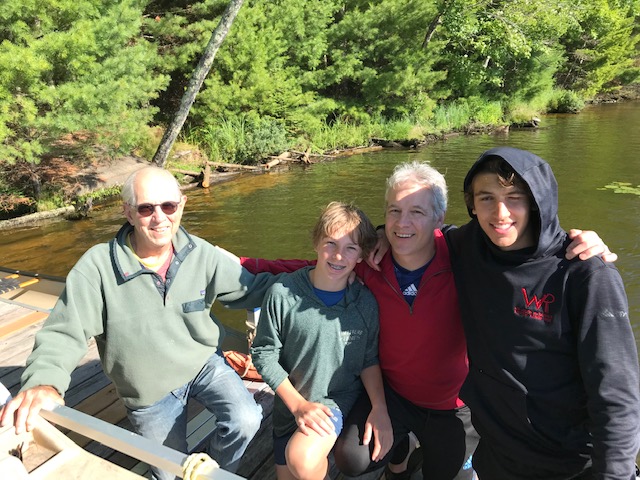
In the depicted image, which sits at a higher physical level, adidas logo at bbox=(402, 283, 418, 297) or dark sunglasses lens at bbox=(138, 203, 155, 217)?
dark sunglasses lens at bbox=(138, 203, 155, 217)

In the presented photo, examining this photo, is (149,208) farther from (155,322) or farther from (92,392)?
(92,392)

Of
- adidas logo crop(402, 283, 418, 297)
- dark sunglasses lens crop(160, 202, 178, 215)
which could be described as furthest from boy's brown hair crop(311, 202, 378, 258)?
dark sunglasses lens crop(160, 202, 178, 215)

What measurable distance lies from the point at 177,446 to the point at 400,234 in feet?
4.63

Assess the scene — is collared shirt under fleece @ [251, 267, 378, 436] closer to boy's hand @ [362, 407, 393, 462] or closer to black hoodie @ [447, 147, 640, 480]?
boy's hand @ [362, 407, 393, 462]

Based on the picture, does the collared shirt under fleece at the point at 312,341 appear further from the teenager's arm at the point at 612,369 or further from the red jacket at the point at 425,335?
the teenager's arm at the point at 612,369

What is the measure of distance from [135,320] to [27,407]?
479 mm

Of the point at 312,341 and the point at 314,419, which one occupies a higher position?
the point at 312,341

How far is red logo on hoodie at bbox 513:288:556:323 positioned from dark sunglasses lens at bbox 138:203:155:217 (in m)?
1.50

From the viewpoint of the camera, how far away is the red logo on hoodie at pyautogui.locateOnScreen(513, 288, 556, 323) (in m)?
1.54

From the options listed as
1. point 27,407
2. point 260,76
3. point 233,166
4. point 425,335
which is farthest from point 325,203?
point 27,407

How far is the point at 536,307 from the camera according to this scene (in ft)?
5.15

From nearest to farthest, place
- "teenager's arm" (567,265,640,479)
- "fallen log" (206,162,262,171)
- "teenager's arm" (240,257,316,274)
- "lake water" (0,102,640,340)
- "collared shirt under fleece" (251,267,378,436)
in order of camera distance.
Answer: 1. "teenager's arm" (567,265,640,479)
2. "collared shirt under fleece" (251,267,378,436)
3. "teenager's arm" (240,257,316,274)
4. "lake water" (0,102,640,340)
5. "fallen log" (206,162,262,171)

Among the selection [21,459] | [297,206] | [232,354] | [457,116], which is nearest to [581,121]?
[457,116]

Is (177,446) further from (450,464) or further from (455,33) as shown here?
(455,33)
